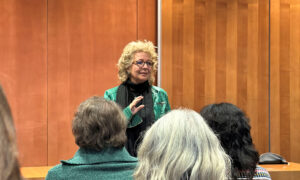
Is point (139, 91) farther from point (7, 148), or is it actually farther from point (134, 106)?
point (7, 148)

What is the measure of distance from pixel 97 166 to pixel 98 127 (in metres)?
0.18

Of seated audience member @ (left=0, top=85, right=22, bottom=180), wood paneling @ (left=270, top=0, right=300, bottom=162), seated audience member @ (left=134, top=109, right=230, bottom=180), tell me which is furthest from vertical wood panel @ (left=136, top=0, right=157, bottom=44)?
seated audience member @ (left=0, top=85, right=22, bottom=180)

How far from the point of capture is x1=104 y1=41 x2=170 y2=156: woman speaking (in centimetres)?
399

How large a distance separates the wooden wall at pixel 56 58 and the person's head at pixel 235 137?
3.29m

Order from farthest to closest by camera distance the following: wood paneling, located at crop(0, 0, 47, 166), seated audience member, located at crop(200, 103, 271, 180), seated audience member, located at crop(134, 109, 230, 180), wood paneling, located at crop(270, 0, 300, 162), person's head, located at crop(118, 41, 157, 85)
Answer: wood paneling, located at crop(270, 0, 300, 162) → wood paneling, located at crop(0, 0, 47, 166) → person's head, located at crop(118, 41, 157, 85) → seated audience member, located at crop(200, 103, 271, 180) → seated audience member, located at crop(134, 109, 230, 180)

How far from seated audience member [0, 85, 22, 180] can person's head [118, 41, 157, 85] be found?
3.34 m

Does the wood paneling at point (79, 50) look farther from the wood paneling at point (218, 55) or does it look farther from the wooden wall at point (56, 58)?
the wood paneling at point (218, 55)

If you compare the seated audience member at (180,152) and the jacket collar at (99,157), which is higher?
the seated audience member at (180,152)

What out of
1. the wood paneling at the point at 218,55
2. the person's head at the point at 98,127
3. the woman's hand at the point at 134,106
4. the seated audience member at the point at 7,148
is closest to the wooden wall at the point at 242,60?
the wood paneling at the point at 218,55

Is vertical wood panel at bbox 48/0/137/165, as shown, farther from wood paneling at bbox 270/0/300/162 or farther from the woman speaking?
wood paneling at bbox 270/0/300/162

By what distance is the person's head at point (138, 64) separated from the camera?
13.5 ft

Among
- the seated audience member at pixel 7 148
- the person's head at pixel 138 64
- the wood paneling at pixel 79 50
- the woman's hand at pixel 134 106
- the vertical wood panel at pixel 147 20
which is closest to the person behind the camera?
the seated audience member at pixel 7 148

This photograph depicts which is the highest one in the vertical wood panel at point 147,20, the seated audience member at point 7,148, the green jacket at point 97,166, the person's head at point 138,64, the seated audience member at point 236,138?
the vertical wood panel at point 147,20

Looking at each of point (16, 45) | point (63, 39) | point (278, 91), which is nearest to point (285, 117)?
point (278, 91)
